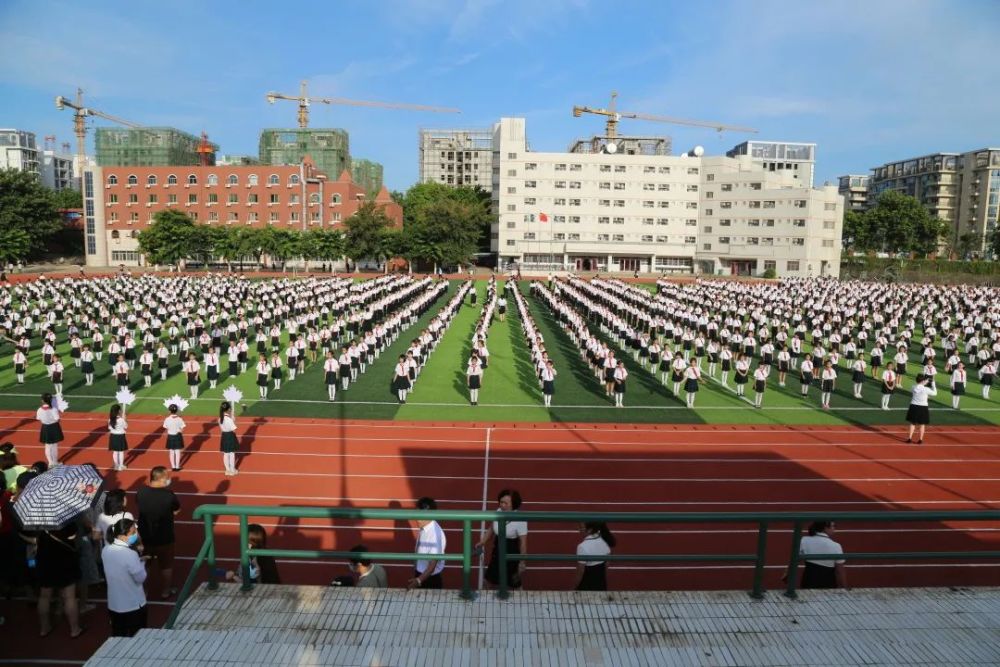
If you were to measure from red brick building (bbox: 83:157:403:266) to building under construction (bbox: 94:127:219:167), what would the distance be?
21672mm

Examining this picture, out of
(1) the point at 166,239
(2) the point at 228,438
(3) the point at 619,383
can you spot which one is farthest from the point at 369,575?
(1) the point at 166,239

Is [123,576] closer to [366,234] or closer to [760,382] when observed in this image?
[760,382]

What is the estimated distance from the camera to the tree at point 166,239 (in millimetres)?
58703

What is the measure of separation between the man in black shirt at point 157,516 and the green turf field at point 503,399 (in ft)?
29.9

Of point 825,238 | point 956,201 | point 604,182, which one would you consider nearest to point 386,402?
point 604,182

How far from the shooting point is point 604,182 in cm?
7081

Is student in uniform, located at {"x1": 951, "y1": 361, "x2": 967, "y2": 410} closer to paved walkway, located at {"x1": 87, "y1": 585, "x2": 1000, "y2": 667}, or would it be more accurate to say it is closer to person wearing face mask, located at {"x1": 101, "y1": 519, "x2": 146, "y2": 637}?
paved walkway, located at {"x1": 87, "y1": 585, "x2": 1000, "y2": 667}

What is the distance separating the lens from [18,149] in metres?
111

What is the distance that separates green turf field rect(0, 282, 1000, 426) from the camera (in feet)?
54.3

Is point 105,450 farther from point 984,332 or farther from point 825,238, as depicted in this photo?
point 825,238

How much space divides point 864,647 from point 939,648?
1.33ft

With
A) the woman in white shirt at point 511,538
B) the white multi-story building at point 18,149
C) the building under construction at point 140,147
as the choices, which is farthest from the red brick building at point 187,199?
the woman in white shirt at point 511,538

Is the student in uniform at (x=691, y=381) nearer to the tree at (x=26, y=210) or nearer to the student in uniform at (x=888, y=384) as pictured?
the student in uniform at (x=888, y=384)

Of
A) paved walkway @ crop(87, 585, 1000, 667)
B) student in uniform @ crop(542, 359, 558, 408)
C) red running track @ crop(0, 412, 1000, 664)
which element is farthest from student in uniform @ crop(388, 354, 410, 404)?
paved walkway @ crop(87, 585, 1000, 667)
